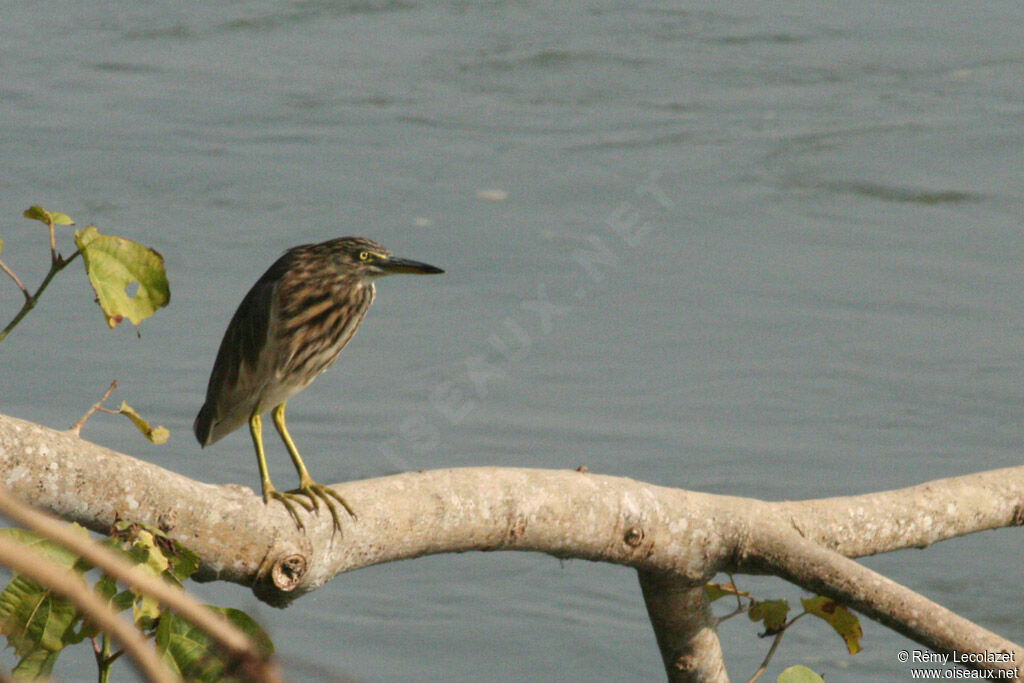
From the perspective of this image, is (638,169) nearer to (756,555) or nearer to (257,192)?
(257,192)

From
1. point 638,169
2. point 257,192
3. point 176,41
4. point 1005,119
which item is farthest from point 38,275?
point 1005,119

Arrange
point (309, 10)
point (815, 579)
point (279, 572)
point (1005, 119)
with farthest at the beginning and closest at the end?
point (309, 10) < point (1005, 119) < point (815, 579) < point (279, 572)

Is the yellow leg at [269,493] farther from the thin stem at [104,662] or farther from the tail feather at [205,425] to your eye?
the thin stem at [104,662]

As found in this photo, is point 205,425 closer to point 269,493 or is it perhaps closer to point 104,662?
point 269,493

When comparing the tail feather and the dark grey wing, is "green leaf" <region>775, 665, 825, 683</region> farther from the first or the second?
the tail feather

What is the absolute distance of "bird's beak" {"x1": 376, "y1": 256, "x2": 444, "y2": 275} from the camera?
244 cm

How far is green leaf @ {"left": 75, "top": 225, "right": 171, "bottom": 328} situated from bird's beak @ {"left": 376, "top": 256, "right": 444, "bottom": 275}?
732 millimetres

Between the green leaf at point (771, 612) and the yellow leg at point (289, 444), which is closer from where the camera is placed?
the yellow leg at point (289, 444)

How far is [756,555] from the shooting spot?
2422mm

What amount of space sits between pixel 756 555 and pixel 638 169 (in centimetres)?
482

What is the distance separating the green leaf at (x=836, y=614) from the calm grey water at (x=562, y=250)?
5.03 ft

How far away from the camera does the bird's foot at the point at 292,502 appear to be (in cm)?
194

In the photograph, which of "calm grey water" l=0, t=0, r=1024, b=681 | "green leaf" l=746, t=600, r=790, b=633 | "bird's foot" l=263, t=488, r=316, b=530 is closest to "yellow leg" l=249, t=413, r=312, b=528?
"bird's foot" l=263, t=488, r=316, b=530

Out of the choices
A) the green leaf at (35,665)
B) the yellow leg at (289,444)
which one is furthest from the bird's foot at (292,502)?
the green leaf at (35,665)
